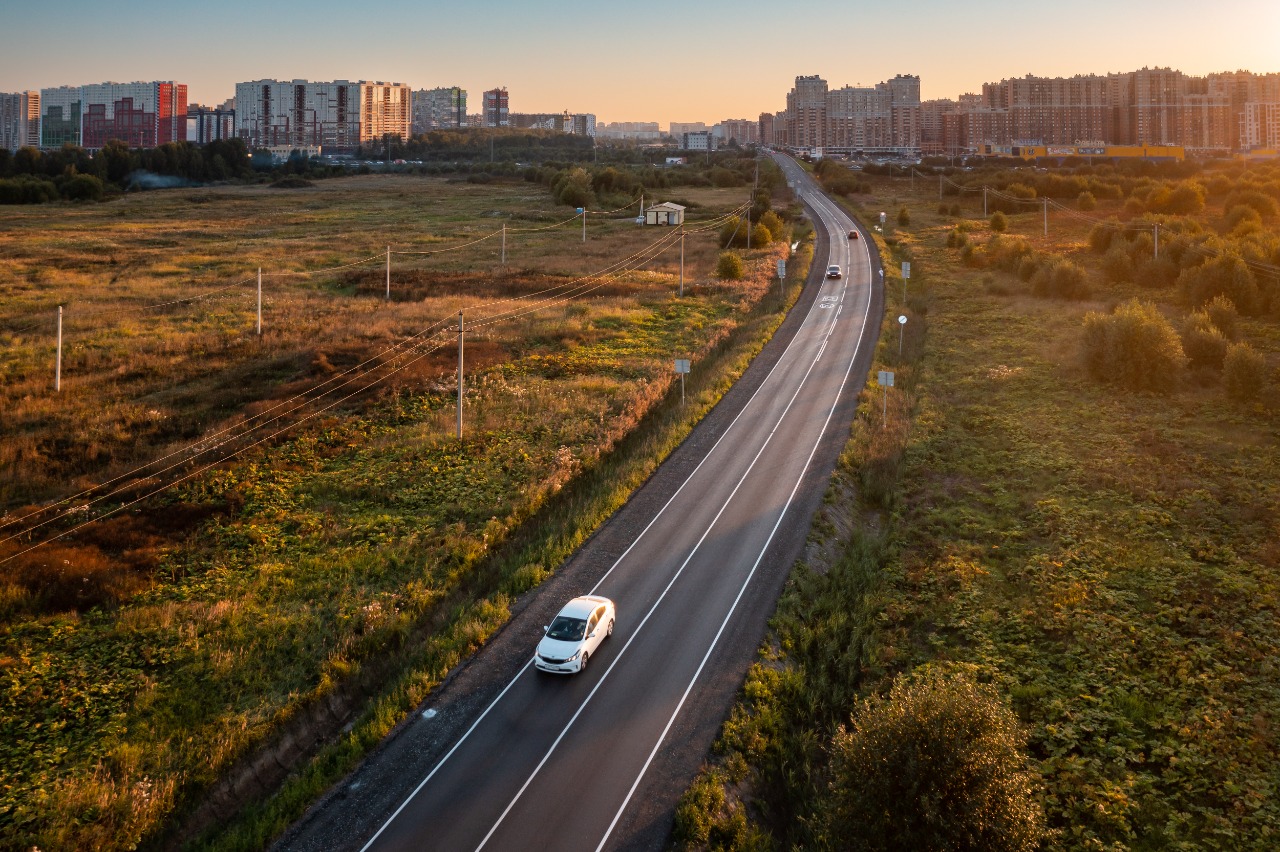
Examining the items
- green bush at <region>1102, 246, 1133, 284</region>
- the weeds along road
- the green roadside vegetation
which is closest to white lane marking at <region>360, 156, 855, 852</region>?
the weeds along road

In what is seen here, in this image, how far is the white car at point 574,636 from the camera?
57.5ft

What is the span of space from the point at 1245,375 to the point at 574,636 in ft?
107

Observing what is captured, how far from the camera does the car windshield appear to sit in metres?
17.9

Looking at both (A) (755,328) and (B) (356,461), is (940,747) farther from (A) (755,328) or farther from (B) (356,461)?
(A) (755,328)

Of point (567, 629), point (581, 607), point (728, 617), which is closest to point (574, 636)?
point (567, 629)

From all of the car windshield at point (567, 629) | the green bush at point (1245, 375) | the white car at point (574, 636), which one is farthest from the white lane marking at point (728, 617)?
the green bush at point (1245, 375)

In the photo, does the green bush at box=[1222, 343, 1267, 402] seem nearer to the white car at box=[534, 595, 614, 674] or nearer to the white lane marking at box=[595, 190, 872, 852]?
the white lane marking at box=[595, 190, 872, 852]

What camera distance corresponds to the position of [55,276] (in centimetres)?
5919

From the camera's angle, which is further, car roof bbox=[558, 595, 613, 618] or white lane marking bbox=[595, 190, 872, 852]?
car roof bbox=[558, 595, 613, 618]

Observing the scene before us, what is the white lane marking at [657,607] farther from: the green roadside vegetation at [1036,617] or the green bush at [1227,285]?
the green bush at [1227,285]

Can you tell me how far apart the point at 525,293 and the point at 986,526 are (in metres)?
40.4

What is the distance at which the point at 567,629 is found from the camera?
18047 millimetres

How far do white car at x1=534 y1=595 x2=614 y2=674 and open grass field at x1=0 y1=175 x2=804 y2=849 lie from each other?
2.10 m

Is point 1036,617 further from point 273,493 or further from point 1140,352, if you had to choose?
point 1140,352
